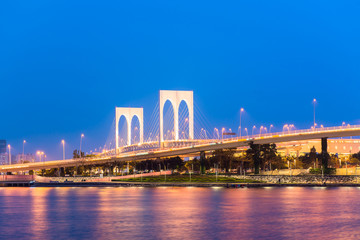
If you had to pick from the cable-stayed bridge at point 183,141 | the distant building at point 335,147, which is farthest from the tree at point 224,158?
the distant building at point 335,147

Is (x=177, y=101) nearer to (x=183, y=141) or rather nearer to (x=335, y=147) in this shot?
(x=183, y=141)

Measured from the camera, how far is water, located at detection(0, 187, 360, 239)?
29.3 metres

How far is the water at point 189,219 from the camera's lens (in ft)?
96.3

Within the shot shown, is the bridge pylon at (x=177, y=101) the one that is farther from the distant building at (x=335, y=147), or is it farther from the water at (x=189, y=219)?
the water at (x=189, y=219)

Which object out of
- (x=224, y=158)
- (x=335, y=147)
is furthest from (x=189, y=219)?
(x=335, y=147)

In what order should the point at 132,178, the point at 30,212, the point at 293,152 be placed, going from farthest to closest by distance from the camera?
1. the point at 293,152
2. the point at 132,178
3. the point at 30,212

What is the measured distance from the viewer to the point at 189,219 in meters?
35.9

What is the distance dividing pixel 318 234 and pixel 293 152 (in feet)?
459

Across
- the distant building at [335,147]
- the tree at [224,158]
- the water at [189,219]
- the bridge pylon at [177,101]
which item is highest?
the bridge pylon at [177,101]

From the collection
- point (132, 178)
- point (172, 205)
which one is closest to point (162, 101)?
point (132, 178)

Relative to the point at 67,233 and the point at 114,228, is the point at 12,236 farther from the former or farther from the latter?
the point at 114,228

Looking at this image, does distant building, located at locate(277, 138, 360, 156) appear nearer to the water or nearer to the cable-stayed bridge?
the cable-stayed bridge

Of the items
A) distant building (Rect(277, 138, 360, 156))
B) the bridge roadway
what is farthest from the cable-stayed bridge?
distant building (Rect(277, 138, 360, 156))

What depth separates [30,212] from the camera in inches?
1672
